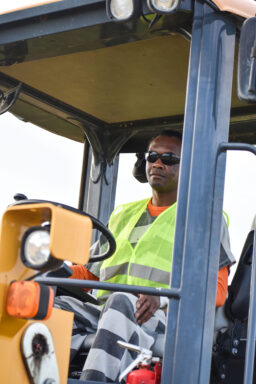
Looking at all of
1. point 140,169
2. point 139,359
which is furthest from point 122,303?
point 140,169

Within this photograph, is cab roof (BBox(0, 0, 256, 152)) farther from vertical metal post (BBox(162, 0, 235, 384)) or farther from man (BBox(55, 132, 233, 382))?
man (BBox(55, 132, 233, 382))

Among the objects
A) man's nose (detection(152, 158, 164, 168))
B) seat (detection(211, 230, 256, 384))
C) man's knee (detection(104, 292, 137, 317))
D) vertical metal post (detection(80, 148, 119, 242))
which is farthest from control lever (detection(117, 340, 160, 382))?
vertical metal post (detection(80, 148, 119, 242))

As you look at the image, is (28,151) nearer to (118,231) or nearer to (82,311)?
(118,231)

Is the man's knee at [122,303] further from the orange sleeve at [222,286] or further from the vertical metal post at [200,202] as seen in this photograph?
the vertical metal post at [200,202]

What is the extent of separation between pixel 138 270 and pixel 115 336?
616 millimetres

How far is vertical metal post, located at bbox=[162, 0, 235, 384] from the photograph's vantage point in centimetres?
272

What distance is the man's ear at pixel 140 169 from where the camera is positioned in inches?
173

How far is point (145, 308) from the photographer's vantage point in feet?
10.9

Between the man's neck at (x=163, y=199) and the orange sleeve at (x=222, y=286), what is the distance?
71cm

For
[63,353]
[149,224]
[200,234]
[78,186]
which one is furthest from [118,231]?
[63,353]

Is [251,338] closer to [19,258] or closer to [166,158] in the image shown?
[19,258]

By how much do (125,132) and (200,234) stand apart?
1.68m

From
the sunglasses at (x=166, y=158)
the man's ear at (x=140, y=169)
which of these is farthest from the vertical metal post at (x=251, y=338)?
the man's ear at (x=140, y=169)

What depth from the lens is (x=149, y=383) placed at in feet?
9.39
